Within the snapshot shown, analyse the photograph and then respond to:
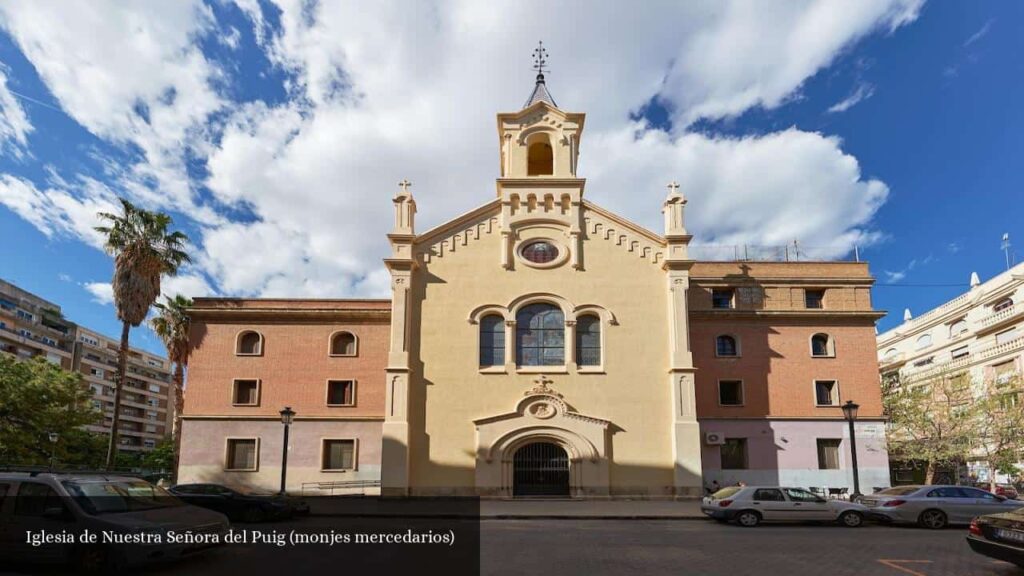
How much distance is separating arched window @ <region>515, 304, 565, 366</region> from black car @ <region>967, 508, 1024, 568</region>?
1564 cm

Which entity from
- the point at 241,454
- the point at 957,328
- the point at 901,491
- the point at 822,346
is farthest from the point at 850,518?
the point at 957,328

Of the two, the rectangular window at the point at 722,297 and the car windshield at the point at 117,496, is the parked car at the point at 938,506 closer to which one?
the rectangular window at the point at 722,297

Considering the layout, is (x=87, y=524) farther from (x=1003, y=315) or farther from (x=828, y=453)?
(x=1003, y=315)

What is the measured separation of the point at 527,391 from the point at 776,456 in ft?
37.4

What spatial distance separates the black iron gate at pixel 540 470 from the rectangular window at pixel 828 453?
11.6m

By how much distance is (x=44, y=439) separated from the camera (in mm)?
28297

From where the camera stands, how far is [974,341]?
143 ft

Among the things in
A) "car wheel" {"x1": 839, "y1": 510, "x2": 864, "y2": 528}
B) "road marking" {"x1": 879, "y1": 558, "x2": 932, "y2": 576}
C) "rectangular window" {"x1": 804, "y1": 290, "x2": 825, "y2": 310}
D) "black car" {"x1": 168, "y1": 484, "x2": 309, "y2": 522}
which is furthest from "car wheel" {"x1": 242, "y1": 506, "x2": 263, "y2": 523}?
"rectangular window" {"x1": 804, "y1": 290, "x2": 825, "y2": 310}

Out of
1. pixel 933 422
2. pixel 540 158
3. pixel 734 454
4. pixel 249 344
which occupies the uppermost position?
pixel 540 158

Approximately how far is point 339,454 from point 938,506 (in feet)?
71.0

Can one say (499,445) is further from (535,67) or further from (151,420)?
(151,420)

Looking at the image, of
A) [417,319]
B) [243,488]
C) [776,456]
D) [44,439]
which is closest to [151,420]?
[44,439]

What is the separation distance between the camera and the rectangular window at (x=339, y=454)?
2697 cm

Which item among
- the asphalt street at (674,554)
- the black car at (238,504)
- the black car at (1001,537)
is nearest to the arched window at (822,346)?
the asphalt street at (674,554)
